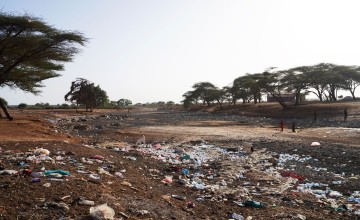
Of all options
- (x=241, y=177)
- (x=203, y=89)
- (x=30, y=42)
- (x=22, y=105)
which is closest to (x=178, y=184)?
(x=241, y=177)

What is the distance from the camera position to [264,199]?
7.10 m

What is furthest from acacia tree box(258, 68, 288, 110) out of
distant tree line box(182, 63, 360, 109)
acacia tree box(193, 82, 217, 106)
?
acacia tree box(193, 82, 217, 106)

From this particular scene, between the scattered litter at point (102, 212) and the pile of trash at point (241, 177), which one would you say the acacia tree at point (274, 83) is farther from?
the scattered litter at point (102, 212)

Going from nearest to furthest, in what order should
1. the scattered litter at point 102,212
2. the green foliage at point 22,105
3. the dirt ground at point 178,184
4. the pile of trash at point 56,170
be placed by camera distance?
1. the scattered litter at point 102,212
2. the pile of trash at point 56,170
3. the dirt ground at point 178,184
4. the green foliage at point 22,105

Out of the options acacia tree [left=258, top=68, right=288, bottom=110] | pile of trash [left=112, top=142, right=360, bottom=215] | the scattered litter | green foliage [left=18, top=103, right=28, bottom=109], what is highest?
acacia tree [left=258, top=68, right=288, bottom=110]

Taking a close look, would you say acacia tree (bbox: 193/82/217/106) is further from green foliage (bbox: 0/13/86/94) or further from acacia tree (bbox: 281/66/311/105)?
green foliage (bbox: 0/13/86/94)

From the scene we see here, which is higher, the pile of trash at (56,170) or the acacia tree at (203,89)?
the acacia tree at (203,89)

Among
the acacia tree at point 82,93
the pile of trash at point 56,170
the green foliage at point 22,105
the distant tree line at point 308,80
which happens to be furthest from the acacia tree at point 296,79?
the green foliage at point 22,105

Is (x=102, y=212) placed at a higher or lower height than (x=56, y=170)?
lower

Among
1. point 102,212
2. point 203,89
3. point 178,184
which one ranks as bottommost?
point 178,184

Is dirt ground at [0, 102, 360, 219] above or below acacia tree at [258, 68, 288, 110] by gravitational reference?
below

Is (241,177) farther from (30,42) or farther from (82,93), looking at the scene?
(82,93)

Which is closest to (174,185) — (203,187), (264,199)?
(203,187)

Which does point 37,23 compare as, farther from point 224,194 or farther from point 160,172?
point 224,194
